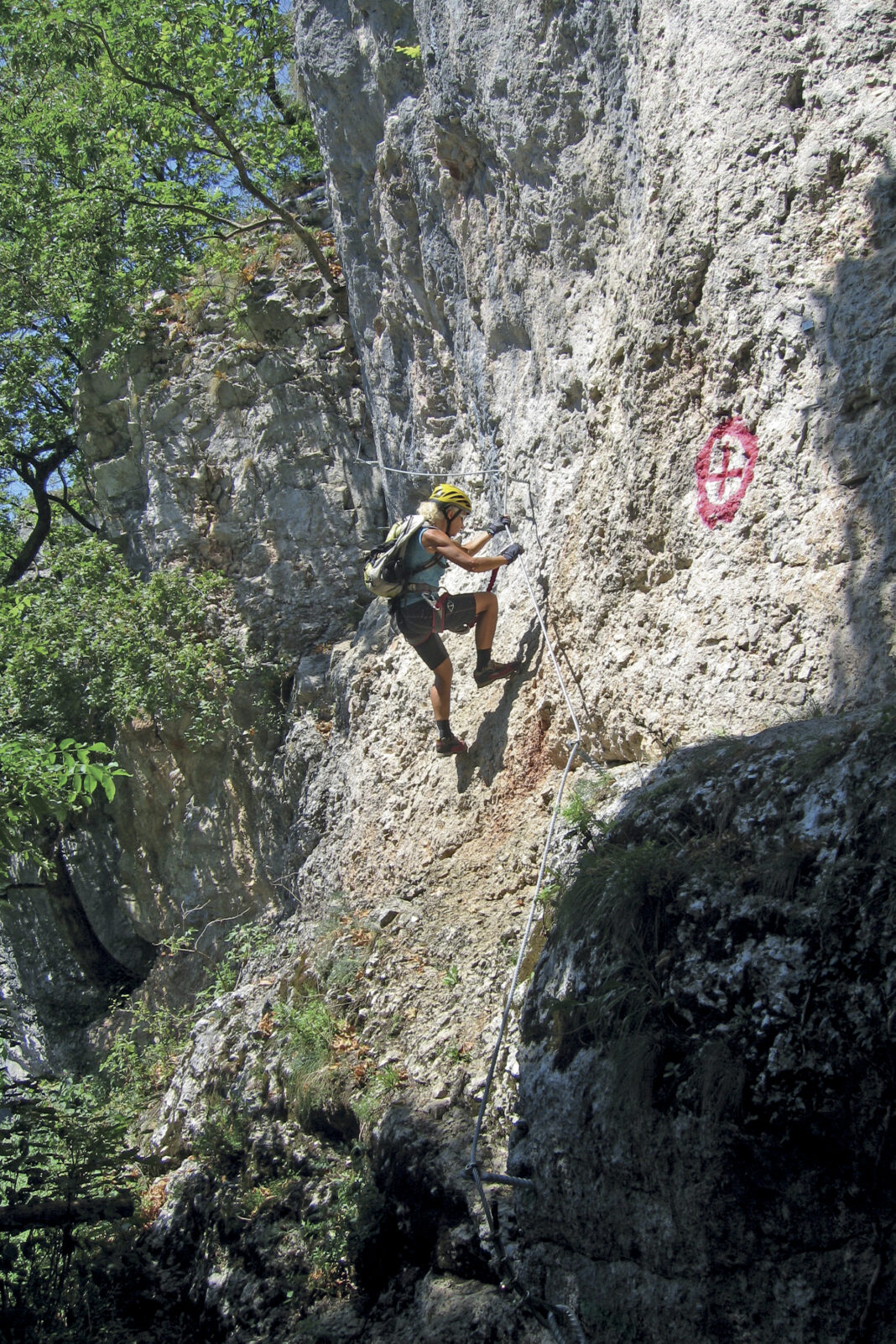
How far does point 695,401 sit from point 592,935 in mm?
2937

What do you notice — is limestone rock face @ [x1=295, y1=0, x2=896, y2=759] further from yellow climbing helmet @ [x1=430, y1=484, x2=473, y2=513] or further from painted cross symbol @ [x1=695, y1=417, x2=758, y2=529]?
yellow climbing helmet @ [x1=430, y1=484, x2=473, y2=513]

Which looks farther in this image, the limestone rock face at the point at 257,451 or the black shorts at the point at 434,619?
the limestone rock face at the point at 257,451

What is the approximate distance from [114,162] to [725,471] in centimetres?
1156

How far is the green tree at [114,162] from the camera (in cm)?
1274

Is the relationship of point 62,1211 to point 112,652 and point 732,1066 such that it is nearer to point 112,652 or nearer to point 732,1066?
point 732,1066

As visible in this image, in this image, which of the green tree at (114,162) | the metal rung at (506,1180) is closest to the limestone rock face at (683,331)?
the metal rung at (506,1180)

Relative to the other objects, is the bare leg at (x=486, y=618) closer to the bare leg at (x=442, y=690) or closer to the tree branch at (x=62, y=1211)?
the bare leg at (x=442, y=690)

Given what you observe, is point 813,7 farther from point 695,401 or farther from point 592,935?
point 592,935

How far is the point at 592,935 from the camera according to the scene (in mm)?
3930

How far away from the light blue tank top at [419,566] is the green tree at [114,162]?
6.28m

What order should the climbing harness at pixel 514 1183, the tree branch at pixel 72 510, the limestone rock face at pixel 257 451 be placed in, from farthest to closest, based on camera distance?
the tree branch at pixel 72 510, the limestone rock face at pixel 257 451, the climbing harness at pixel 514 1183

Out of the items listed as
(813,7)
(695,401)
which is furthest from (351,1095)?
(813,7)

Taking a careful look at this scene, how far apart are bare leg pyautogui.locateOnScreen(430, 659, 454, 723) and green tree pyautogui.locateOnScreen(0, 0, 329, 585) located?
672 cm

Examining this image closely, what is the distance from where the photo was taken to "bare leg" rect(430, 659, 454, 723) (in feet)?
24.5
